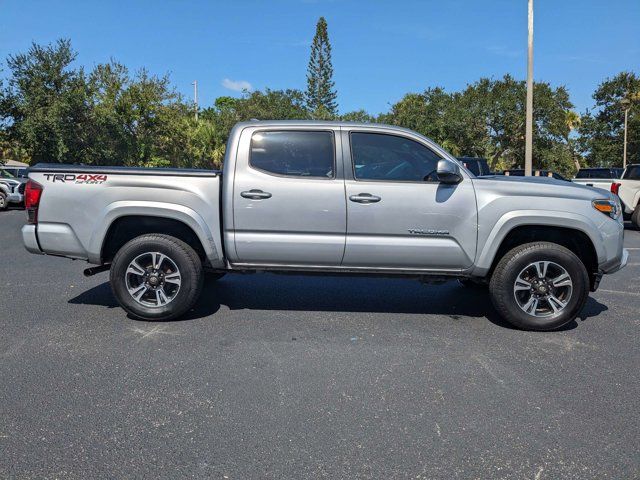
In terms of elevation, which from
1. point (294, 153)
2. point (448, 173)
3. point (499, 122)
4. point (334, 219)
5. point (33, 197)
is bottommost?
point (334, 219)

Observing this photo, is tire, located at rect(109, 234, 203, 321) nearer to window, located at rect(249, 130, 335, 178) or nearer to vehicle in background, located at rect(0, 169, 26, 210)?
window, located at rect(249, 130, 335, 178)

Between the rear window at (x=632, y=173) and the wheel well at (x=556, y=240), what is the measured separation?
1084 cm

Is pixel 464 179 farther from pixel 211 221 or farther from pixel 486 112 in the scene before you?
pixel 486 112

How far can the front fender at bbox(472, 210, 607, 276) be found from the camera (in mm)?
4891

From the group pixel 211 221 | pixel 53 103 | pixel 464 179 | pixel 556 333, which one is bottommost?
pixel 556 333

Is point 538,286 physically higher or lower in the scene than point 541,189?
lower

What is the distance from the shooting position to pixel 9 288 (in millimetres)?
6512

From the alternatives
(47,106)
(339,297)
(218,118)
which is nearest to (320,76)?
(218,118)

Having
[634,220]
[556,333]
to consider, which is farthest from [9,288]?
[634,220]

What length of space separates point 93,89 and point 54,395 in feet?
84.2

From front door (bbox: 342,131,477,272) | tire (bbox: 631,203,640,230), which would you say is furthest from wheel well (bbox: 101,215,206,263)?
tire (bbox: 631,203,640,230)

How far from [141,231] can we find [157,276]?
2.00 feet

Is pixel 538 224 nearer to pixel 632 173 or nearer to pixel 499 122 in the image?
pixel 632 173

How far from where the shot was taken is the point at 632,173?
14.4 m
